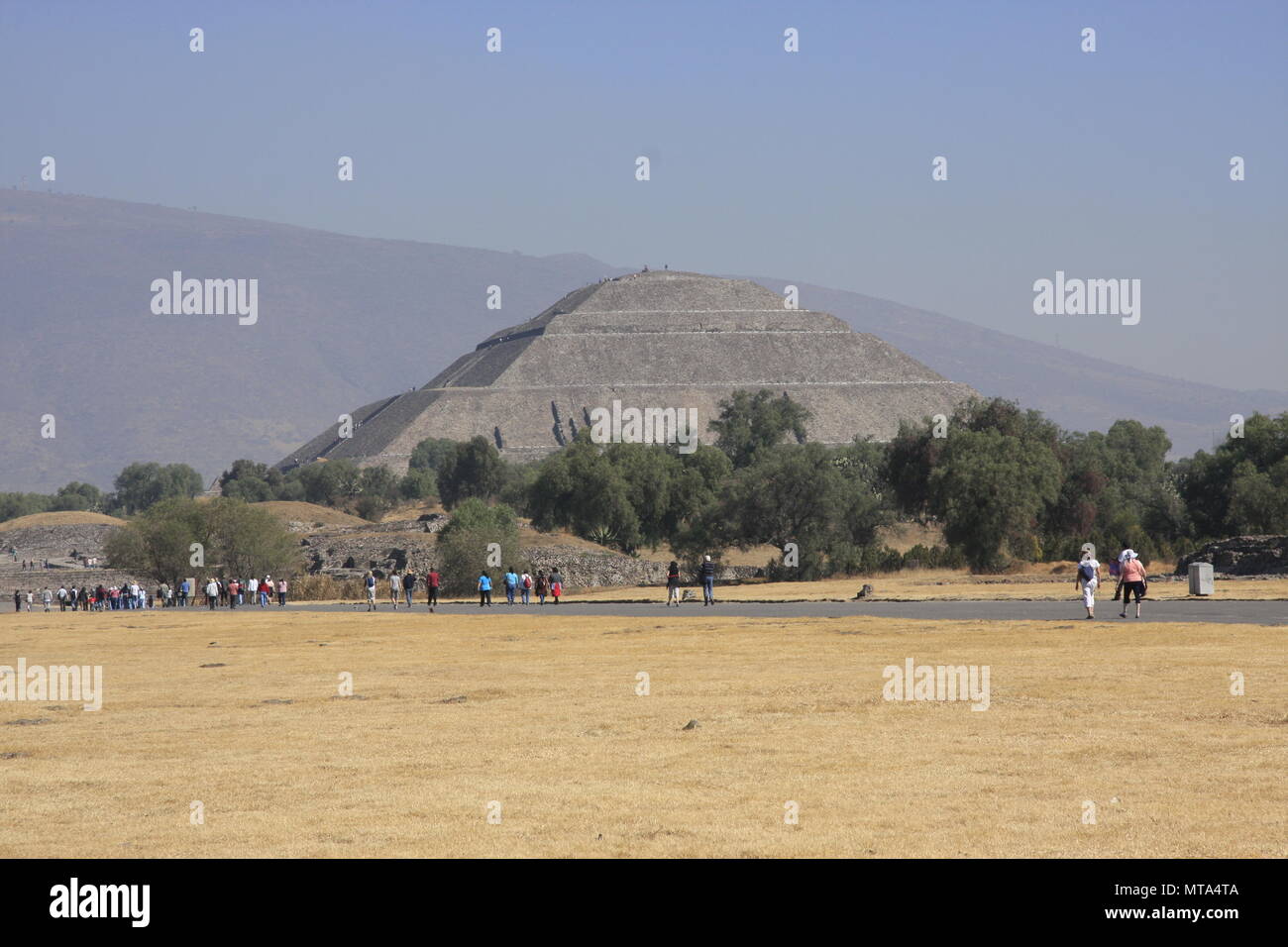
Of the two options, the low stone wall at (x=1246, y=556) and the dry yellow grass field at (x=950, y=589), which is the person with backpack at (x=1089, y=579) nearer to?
the dry yellow grass field at (x=950, y=589)

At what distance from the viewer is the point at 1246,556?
52.9 m

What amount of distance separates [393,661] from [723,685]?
897 centimetres

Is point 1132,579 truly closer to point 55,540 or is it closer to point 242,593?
point 242,593

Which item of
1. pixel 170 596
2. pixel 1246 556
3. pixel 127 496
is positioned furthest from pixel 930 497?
pixel 127 496

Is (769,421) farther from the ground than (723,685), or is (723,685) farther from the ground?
(769,421)

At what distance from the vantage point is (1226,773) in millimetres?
13930

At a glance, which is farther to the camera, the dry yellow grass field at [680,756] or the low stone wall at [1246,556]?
the low stone wall at [1246,556]

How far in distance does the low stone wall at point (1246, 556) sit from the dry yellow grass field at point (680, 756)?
78.0ft

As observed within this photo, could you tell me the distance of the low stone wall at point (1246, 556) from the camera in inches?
2018

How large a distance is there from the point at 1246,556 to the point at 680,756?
137ft

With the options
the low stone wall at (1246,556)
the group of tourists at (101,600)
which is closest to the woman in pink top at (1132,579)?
the low stone wall at (1246,556)
